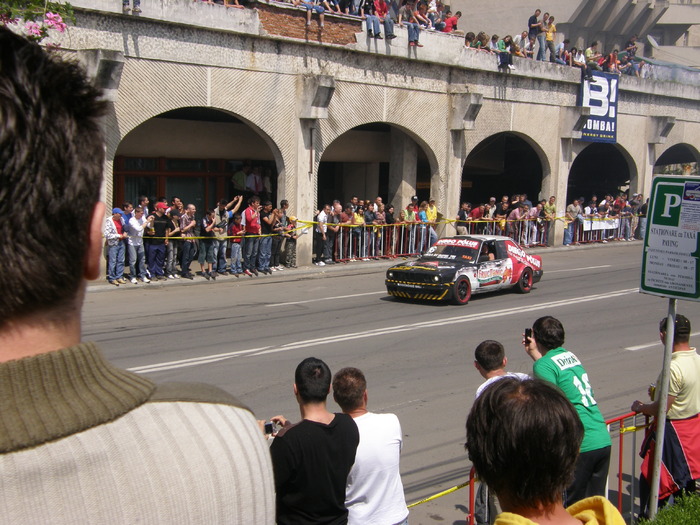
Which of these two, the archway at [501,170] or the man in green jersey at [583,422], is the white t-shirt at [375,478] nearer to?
the man in green jersey at [583,422]

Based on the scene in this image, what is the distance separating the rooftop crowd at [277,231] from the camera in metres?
18.9

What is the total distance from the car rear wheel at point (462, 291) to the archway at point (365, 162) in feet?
31.5

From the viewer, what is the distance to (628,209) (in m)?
34.8

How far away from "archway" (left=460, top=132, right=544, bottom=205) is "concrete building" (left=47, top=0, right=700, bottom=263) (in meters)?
3.77

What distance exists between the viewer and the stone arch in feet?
121

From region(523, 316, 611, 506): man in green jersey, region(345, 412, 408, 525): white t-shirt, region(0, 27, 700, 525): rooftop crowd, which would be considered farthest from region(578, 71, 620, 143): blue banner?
region(0, 27, 700, 525): rooftop crowd

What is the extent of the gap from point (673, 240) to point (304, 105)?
57.7ft

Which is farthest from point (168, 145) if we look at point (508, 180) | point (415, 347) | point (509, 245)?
point (508, 180)

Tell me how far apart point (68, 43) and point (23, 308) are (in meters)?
18.1

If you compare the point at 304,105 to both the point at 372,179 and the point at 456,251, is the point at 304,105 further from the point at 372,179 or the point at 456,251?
the point at 372,179

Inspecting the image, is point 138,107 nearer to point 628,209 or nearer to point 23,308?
point 23,308

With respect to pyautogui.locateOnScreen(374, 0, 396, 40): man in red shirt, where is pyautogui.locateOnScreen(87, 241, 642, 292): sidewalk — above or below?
below

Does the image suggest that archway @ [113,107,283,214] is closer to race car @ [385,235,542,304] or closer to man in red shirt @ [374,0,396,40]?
man in red shirt @ [374,0,396,40]

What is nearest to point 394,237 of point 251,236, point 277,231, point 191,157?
point 277,231
